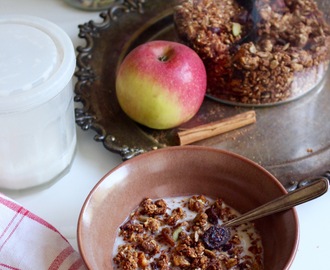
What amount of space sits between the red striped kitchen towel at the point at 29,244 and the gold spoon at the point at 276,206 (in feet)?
0.44

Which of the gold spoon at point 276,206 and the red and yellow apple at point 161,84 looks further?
the red and yellow apple at point 161,84

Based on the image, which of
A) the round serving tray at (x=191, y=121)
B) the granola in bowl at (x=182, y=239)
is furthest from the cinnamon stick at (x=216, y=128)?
the granola in bowl at (x=182, y=239)

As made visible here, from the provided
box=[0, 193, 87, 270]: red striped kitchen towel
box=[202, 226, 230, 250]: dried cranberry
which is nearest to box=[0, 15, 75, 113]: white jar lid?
box=[0, 193, 87, 270]: red striped kitchen towel

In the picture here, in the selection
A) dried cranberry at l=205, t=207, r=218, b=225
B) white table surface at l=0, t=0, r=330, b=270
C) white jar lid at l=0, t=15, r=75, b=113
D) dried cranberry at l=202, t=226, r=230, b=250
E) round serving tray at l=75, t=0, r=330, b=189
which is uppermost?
white jar lid at l=0, t=15, r=75, b=113

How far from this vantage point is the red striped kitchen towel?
66cm

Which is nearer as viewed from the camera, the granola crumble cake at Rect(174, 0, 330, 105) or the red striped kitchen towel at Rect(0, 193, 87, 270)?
the red striped kitchen towel at Rect(0, 193, 87, 270)

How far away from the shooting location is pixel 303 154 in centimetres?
79

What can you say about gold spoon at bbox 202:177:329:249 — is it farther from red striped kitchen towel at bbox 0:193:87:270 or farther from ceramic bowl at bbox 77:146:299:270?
red striped kitchen towel at bbox 0:193:87:270

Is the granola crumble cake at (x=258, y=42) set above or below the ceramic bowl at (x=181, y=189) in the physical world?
above

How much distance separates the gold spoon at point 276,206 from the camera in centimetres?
64

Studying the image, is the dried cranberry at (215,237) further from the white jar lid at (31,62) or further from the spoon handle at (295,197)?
the white jar lid at (31,62)

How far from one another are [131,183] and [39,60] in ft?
0.54

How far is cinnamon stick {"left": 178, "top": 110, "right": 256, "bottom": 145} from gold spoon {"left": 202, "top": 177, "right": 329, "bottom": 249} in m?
0.16

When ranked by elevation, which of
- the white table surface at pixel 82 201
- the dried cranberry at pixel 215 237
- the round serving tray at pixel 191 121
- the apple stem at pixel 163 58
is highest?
the apple stem at pixel 163 58
